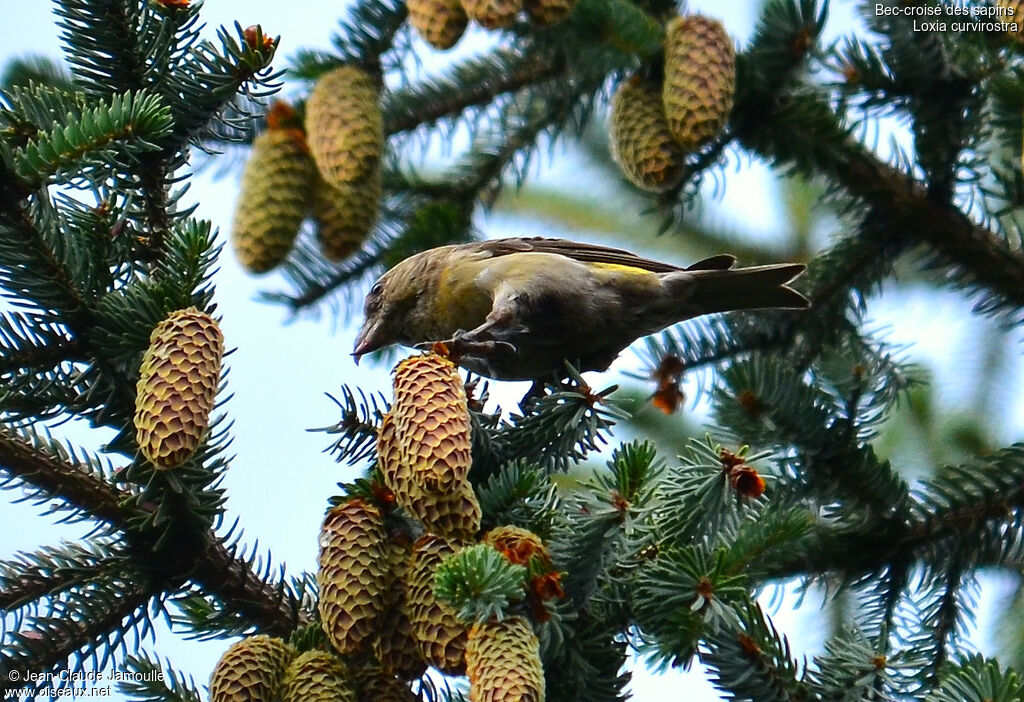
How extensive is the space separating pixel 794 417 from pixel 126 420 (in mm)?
1369

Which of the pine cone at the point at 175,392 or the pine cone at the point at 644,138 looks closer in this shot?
the pine cone at the point at 175,392

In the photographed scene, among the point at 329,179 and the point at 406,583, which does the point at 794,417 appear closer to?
the point at 406,583

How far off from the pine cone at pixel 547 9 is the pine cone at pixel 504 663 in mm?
1646

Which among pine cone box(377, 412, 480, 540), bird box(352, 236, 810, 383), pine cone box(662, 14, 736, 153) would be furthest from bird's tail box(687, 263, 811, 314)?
pine cone box(377, 412, 480, 540)

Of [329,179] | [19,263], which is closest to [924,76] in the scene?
[329,179]

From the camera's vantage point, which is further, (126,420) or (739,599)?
(126,420)

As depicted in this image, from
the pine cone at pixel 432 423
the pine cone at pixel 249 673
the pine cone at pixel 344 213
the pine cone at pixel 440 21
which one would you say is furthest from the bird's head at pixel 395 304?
the pine cone at pixel 249 673

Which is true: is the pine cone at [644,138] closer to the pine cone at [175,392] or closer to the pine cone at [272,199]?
the pine cone at [272,199]

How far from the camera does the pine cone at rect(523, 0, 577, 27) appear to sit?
283 centimetres

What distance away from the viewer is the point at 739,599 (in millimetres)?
1910

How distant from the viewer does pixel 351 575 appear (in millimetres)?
1881

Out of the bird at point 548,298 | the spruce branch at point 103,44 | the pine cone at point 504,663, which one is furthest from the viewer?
the bird at point 548,298

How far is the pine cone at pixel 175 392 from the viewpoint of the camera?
1790 millimetres

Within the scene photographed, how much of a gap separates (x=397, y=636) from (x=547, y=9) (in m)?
1.62
